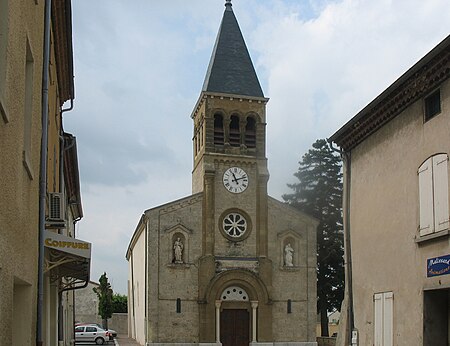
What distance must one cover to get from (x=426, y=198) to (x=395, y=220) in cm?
160

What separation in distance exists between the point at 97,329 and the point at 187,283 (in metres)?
12.1

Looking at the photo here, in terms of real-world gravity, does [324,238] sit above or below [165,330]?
above

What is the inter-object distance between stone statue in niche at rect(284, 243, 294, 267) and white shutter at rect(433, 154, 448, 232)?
88.4 ft

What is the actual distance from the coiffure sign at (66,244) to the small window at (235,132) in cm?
2824

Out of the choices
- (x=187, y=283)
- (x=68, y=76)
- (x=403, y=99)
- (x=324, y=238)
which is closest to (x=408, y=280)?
(x=403, y=99)

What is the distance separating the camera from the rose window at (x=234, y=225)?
38375mm

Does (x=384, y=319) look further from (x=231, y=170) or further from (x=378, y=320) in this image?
(x=231, y=170)

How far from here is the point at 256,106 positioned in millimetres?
40688

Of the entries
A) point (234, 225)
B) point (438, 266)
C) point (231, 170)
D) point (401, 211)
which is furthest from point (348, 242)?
point (231, 170)

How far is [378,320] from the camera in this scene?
14.4 meters

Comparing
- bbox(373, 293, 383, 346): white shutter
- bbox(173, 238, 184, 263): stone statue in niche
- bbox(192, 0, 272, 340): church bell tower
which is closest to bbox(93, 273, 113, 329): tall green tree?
bbox(192, 0, 272, 340): church bell tower

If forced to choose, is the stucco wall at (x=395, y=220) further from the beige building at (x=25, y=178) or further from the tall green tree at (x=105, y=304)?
the tall green tree at (x=105, y=304)

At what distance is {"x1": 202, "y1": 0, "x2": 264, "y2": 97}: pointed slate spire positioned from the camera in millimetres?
40719

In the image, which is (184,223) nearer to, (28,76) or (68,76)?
(68,76)
